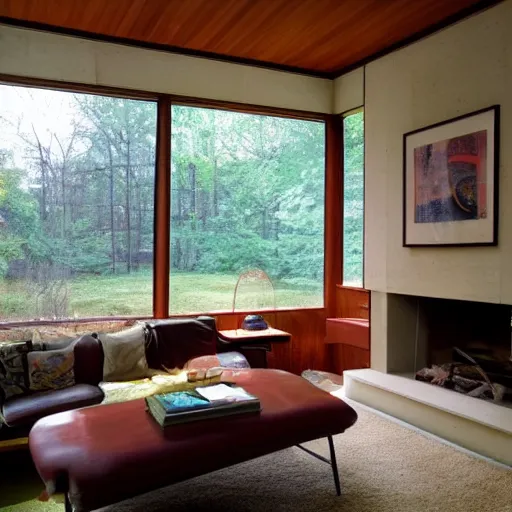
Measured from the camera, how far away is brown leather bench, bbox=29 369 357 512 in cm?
182

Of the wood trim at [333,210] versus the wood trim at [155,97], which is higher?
the wood trim at [155,97]

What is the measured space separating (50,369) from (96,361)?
33cm

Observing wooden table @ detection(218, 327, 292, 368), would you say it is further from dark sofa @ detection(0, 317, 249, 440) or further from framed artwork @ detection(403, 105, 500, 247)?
framed artwork @ detection(403, 105, 500, 247)

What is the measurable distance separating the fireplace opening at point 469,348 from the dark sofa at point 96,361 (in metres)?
1.50

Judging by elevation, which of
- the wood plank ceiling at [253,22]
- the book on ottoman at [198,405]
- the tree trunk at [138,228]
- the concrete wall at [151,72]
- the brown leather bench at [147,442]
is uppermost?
the wood plank ceiling at [253,22]

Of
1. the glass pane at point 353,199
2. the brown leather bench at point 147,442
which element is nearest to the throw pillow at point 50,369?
the brown leather bench at point 147,442

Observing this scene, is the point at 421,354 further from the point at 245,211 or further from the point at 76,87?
the point at 76,87

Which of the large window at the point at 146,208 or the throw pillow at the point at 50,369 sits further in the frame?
the large window at the point at 146,208

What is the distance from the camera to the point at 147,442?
1994 millimetres

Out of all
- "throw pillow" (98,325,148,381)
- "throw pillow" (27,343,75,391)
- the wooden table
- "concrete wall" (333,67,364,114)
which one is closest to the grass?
the wooden table

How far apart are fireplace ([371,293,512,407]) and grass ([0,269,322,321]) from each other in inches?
35.6

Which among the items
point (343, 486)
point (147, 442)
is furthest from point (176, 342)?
point (147, 442)

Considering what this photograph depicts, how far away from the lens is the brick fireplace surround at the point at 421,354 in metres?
3.26

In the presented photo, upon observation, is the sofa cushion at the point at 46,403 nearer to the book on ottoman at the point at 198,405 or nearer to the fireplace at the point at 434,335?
the book on ottoman at the point at 198,405
